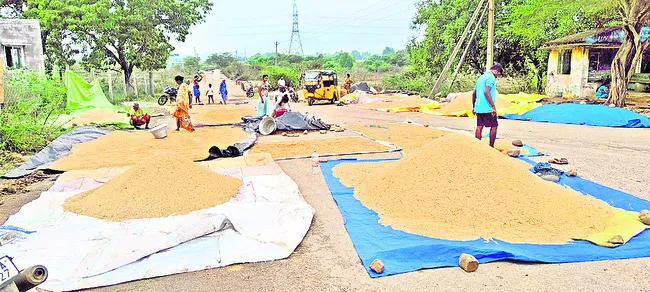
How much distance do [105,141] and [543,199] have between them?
727cm

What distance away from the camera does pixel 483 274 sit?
300 cm

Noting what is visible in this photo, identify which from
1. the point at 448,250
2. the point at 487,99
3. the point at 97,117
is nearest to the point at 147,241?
the point at 448,250

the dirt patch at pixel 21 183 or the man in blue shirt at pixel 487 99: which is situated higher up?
the man in blue shirt at pixel 487 99

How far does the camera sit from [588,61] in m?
16.8

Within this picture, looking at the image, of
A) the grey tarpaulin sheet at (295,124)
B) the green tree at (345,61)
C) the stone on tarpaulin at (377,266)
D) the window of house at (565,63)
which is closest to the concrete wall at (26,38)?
the grey tarpaulin sheet at (295,124)

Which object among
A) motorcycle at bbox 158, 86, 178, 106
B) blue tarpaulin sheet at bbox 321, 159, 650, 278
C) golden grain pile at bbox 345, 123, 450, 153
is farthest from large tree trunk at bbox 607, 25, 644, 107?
motorcycle at bbox 158, 86, 178, 106

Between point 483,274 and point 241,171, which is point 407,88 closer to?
point 241,171

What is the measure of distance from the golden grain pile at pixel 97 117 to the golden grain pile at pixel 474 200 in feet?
28.9

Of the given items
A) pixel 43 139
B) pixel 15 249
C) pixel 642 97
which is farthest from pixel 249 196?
pixel 642 97

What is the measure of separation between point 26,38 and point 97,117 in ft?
18.0

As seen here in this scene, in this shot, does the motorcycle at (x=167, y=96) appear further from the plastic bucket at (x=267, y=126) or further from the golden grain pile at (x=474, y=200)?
the golden grain pile at (x=474, y=200)

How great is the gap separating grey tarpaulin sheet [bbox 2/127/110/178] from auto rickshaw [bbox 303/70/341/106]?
9.42 meters

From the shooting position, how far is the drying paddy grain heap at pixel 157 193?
13.3 ft

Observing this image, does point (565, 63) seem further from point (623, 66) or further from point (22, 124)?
point (22, 124)
